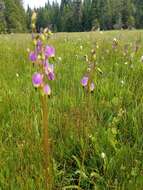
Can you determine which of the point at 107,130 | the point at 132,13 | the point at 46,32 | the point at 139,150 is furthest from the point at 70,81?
the point at 132,13

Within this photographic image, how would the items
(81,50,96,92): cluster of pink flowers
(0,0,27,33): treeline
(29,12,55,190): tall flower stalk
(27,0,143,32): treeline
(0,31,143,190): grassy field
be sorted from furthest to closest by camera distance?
(27,0,143,32): treeline < (0,0,27,33): treeline < (0,31,143,190): grassy field < (81,50,96,92): cluster of pink flowers < (29,12,55,190): tall flower stalk

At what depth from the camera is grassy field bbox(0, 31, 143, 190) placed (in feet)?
6.90

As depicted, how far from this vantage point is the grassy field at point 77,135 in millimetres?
2104

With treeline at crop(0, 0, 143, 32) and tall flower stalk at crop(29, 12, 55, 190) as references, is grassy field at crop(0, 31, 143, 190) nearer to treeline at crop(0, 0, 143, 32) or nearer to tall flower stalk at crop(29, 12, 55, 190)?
tall flower stalk at crop(29, 12, 55, 190)

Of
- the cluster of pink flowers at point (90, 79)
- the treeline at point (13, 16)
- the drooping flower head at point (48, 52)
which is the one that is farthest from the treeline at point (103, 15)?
the drooping flower head at point (48, 52)

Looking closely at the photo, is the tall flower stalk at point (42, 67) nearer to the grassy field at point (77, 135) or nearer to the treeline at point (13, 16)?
the grassy field at point (77, 135)

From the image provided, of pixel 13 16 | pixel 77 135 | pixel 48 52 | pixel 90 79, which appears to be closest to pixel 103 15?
pixel 13 16

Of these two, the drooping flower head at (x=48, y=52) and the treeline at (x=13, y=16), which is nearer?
the drooping flower head at (x=48, y=52)

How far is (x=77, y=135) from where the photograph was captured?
247cm

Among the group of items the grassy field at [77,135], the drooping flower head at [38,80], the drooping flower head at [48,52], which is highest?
the drooping flower head at [48,52]

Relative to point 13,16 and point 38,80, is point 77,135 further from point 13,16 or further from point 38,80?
point 13,16

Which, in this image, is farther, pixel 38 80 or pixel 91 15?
pixel 91 15

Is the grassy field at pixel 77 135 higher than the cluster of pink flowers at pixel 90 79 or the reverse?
the reverse

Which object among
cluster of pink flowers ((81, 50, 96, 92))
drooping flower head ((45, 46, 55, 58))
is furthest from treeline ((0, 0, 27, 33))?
drooping flower head ((45, 46, 55, 58))
